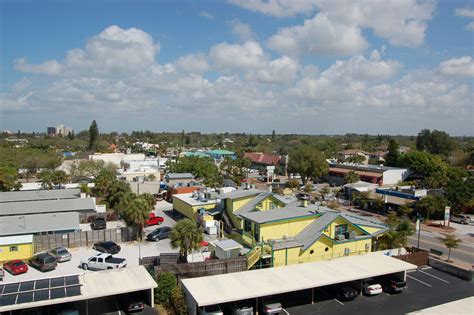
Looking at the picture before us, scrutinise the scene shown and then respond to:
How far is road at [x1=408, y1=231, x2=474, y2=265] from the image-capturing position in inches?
1344

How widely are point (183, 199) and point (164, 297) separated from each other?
923 inches

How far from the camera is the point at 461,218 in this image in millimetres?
48469

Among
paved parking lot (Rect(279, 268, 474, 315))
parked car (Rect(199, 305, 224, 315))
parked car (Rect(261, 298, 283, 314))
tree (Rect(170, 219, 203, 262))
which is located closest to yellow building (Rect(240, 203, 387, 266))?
paved parking lot (Rect(279, 268, 474, 315))

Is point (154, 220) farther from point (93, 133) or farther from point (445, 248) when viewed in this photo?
point (93, 133)

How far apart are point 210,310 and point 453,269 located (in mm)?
19960

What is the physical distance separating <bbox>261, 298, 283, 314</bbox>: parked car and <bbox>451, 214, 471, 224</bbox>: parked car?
118ft

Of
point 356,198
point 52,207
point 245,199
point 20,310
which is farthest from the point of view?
point 356,198

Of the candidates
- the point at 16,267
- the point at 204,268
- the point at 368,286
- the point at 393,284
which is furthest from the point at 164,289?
the point at 393,284

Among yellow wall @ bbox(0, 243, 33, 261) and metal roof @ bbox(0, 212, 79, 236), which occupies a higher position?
metal roof @ bbox(0, 212, 79, 236)

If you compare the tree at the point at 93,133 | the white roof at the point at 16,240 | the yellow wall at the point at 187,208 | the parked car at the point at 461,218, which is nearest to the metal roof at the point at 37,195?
the yellow wall at the point at 187,208

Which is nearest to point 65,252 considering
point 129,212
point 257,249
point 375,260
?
point 129,212

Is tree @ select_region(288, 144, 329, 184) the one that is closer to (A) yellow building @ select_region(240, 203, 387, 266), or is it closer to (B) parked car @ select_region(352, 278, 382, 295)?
(A) yellow building @ select_region(240, 203, 387, 266)

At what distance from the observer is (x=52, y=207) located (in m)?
43.8

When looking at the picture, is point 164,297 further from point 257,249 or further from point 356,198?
point 356,198
